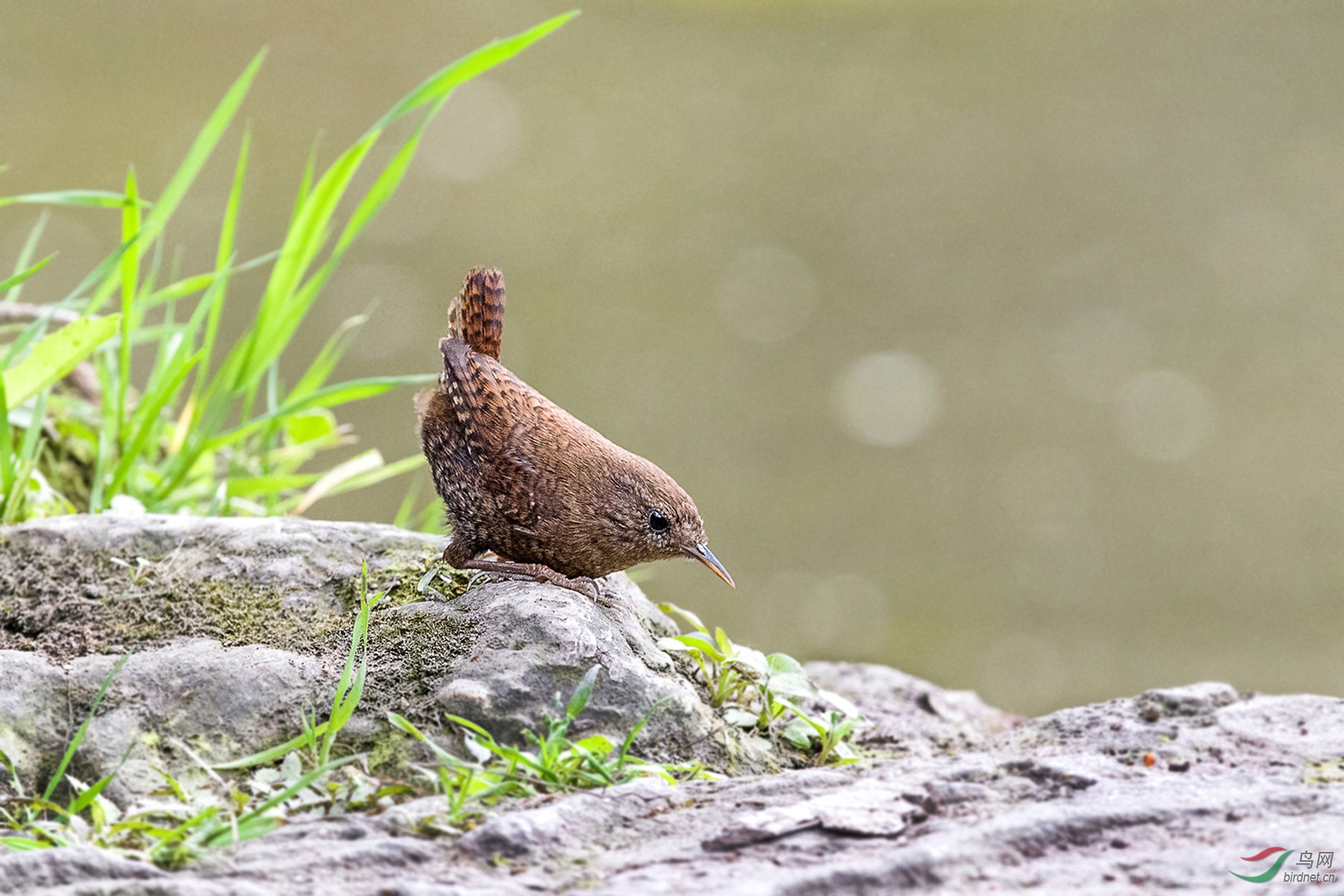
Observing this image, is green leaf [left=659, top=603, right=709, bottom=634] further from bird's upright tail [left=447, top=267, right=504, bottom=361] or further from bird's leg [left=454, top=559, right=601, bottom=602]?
bird's upright tail [left=447, top=267, right=504, bottom=361]

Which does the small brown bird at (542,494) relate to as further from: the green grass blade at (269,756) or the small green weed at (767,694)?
the green grass blade at (269,756)

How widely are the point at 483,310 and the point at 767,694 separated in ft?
3.33

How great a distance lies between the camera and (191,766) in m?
1.76

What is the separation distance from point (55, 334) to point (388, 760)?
1643 millimetres

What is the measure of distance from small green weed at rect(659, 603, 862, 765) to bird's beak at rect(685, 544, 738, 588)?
0.12m

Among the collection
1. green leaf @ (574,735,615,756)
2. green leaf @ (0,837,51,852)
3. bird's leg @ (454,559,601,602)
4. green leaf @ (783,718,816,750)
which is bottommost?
green leaf @ (0,837,51,852)

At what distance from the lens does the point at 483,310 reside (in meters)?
2.43

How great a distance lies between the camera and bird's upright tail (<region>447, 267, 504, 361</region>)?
2.42 meters

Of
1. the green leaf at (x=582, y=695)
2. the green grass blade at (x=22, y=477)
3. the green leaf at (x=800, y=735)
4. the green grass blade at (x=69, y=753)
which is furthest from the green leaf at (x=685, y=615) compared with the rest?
the green grass blade at (x=22, y=477)

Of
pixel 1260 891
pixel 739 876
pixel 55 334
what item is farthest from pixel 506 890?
pixel 55 334

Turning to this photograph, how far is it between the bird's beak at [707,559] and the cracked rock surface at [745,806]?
18 cm

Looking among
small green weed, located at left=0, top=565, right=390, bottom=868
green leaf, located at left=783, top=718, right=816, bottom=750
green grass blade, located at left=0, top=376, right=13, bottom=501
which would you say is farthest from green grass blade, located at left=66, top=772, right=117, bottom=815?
green grass blade, located at left=0, top=376, right=13, bottom=501

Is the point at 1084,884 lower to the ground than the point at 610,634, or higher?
lower

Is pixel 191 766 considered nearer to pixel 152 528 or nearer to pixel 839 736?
pixel 152 528
